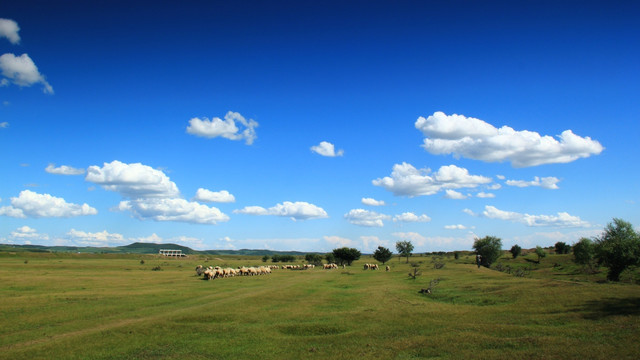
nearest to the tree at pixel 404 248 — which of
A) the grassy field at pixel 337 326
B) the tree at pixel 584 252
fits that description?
the tree at pixel 584 252

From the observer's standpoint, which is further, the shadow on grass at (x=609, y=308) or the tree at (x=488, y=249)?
the tree at (x=488, y=249)

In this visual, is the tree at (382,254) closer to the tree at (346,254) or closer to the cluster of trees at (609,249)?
the tree at (346,254)

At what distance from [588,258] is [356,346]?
82404mm

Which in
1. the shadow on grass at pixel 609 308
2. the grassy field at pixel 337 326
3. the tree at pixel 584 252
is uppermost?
the tree at pixel 584 252

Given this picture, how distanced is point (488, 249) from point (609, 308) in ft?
264

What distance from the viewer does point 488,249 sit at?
95.1 meters

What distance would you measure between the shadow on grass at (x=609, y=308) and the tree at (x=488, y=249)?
255ft

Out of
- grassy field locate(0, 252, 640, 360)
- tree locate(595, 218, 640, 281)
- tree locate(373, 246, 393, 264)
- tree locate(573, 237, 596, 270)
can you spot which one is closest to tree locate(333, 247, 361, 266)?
tree locate(373, 246, 393, 264)

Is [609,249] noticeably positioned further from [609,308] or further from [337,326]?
[337,326]

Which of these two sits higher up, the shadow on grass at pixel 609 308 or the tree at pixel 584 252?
the tree at pixel 584 252

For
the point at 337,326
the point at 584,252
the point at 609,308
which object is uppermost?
the point at 584,252

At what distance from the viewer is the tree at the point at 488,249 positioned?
311ft

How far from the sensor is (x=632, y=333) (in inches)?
618

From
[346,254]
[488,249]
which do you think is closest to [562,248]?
[488,249]
